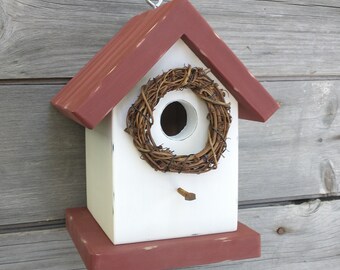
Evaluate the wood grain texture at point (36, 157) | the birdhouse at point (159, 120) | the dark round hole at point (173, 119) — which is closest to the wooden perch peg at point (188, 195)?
the birdhouse at point (159, 120)

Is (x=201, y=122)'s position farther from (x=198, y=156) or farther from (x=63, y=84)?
(x=63, y=84)

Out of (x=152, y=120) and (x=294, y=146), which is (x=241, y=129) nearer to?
(x=294, y=146)

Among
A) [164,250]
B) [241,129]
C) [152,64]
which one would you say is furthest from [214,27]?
[164,250]

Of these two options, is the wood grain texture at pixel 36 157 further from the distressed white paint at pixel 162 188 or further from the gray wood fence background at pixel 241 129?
the distressed white paint at pixel 162 188

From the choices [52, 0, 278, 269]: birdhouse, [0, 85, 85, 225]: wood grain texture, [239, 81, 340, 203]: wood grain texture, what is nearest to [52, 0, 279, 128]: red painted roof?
[52, 0, 278, 269]: birdhouse

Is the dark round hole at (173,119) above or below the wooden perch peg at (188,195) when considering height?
above

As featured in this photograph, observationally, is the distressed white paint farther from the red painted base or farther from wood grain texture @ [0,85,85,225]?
wood grain texture @ [0,85,85,225]
